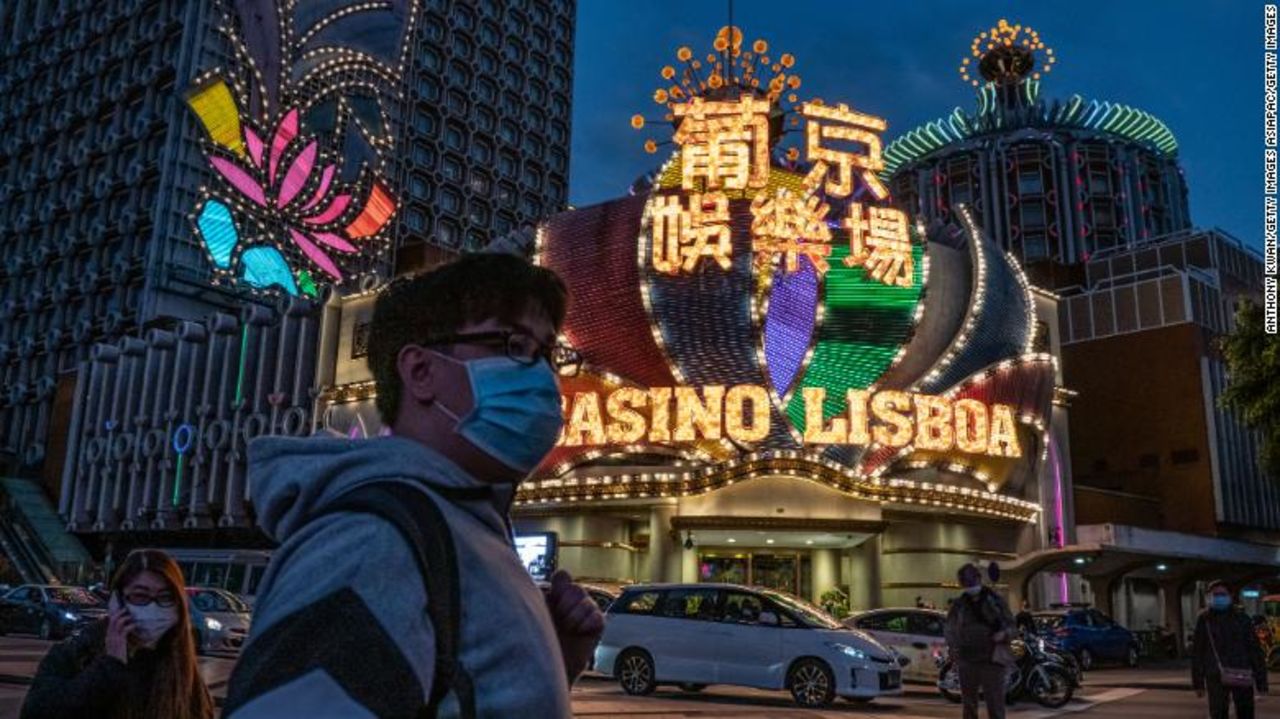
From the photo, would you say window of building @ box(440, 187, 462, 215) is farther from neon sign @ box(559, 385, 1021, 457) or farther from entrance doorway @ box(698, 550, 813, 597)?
entrance doorway @ box(698, 550, 813, 597)

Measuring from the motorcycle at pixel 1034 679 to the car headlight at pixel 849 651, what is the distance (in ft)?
5.80

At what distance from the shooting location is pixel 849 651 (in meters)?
14.8

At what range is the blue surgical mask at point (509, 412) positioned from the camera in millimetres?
2176

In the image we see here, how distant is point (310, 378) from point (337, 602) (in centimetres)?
4043

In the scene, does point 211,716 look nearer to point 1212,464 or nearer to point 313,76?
point 1212,464

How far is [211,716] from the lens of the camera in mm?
4031

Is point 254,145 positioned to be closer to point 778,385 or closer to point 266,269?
point 266,269

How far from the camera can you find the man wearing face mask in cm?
164

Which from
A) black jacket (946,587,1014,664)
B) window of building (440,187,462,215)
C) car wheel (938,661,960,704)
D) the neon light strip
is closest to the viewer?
black jacket (946,587,1014,664)

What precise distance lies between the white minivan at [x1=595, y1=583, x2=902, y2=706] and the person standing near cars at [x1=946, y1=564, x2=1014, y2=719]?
4872 mm

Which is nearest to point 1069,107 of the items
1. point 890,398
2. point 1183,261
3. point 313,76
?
point 1183,261

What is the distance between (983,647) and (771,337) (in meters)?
21.0

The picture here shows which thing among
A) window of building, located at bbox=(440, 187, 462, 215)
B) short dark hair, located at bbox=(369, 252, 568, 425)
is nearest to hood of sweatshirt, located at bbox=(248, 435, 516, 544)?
short dark hair, located at bbox=(369, 252, 568, 425)

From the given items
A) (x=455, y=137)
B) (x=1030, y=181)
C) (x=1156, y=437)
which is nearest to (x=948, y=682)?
(x=1156, y=437)
